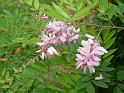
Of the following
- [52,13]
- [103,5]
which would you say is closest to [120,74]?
[103,5]

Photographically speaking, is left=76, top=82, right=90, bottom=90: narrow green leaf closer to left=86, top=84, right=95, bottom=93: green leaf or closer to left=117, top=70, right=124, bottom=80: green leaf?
left=86, top=84, right=95, bottom=93: green leaf

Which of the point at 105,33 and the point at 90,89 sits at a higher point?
the point at 105,33

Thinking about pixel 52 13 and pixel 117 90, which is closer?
pixel 52 13

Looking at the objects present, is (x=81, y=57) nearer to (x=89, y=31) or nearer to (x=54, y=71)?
(x=89, y=31)

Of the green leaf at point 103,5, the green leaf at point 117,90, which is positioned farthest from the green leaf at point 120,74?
the green leaf at point 103,5

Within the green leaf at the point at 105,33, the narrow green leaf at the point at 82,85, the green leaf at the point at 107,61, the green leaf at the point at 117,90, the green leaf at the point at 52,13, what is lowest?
the green leaf at the point at 117,90

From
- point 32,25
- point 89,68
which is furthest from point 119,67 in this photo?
point 32,25

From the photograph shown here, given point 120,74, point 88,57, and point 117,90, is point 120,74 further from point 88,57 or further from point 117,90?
point 88,57

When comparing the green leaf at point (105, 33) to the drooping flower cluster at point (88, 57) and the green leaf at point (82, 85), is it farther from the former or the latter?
the drooping flower cluster at point (88, 57)

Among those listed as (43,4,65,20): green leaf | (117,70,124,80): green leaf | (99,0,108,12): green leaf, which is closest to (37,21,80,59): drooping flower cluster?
(43,4,65,20): green leaf

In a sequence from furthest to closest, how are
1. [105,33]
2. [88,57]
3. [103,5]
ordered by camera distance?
[105,33]
[103,5]
[88,57]
